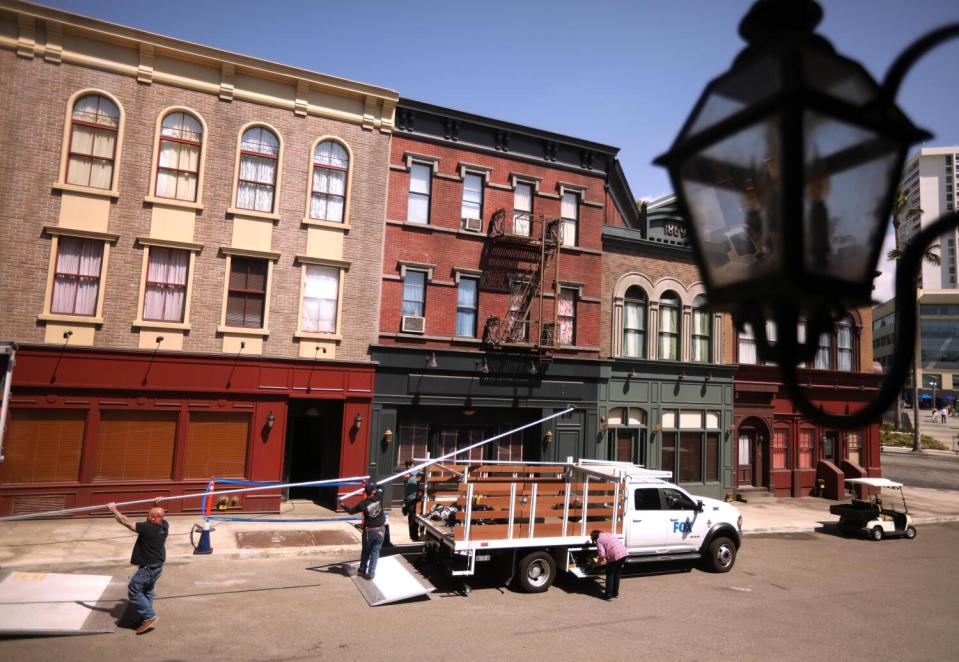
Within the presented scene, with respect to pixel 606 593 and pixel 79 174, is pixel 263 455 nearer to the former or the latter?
pixel 79 174

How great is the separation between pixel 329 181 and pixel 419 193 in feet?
9.72

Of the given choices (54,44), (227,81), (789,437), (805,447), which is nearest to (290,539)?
(227,81)

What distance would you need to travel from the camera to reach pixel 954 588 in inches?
535

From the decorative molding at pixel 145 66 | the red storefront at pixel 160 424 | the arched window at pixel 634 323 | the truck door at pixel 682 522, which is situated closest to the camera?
the truck door at pixel 682 522

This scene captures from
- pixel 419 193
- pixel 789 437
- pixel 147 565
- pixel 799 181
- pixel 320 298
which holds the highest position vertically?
pixel 419 193

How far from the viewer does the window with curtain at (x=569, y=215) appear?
75.3 feet

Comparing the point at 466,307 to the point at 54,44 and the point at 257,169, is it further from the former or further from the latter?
the point at 54,44

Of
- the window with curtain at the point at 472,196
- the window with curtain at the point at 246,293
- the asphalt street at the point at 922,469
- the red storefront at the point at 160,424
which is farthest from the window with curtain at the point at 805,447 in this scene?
the window with curtain at the point at 246,293

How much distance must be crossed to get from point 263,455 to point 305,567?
596cm

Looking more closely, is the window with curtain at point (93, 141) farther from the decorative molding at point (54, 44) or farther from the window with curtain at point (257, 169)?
the window with curtain at point (257, 169)

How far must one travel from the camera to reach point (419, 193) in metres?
21.0

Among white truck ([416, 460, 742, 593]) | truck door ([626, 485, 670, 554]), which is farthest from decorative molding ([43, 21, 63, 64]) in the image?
truck door ([626, 485, 670, 554])

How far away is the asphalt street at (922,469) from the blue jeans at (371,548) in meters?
25.8

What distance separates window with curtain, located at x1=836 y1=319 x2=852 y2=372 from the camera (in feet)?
91.9
